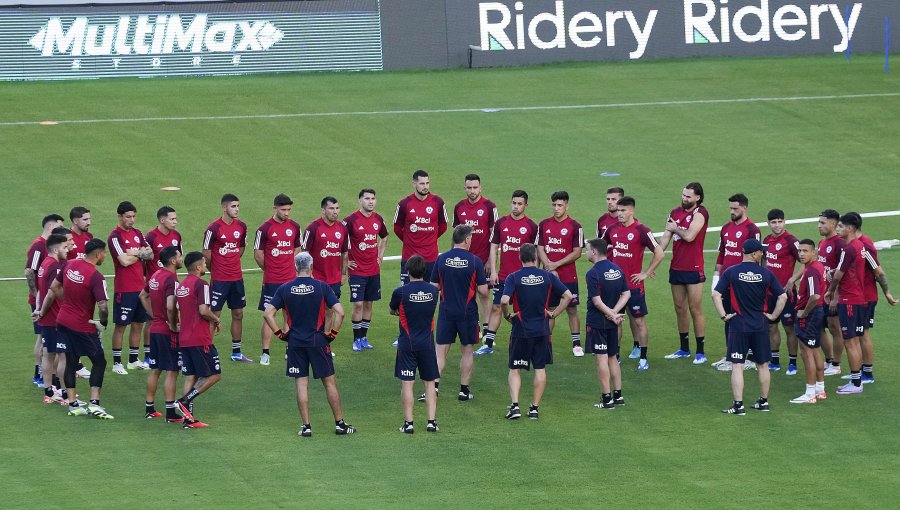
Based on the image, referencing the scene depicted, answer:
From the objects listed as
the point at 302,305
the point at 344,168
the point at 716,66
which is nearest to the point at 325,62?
the point at 344,168

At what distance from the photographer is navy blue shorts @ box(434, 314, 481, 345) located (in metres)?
17.5

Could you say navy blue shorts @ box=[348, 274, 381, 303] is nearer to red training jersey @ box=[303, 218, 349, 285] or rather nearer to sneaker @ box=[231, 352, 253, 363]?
red training jersey @ box=[303, 218, 349, 285]

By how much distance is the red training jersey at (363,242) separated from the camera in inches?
797

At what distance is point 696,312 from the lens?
64.1ft

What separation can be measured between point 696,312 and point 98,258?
8.64 m

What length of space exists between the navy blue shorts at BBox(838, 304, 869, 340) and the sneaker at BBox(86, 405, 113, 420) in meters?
9.73

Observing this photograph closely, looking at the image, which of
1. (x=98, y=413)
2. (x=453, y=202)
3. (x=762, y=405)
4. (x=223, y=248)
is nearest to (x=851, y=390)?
(x=762, y=405)

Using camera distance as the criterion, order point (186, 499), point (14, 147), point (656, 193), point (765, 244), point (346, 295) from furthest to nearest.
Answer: point (14, 147)
point (656, 193)
point (346, 295)
point (765, 244)
point (186, 499)

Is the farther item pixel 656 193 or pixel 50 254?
pixel 656 193

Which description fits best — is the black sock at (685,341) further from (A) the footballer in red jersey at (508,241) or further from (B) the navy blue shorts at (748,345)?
(B) the navy blue shorts at (748,345)

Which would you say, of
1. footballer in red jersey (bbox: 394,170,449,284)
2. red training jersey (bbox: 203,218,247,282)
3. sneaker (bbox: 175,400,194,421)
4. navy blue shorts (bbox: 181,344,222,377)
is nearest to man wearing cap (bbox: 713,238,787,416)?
footballer in red jersey (bbox: 394,170,449,284)

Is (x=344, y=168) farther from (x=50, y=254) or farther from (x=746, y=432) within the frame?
(x=746, y=432)

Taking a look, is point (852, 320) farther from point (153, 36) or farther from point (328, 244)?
point (153, 36)

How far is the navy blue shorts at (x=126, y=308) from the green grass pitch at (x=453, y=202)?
0.80 m
